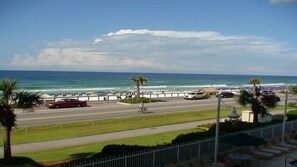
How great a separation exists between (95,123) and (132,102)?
21.4 metres

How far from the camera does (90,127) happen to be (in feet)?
100

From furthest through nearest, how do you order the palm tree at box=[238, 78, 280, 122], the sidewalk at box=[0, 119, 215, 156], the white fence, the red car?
the red car
the palm tree at box=[238, 78, 280, 122]
the sidewalk at box=[0, 119, 215, 156]
the white fence

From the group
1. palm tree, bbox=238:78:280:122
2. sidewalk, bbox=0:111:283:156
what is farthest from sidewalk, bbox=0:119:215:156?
palm tree, bbox=238:78:280:122

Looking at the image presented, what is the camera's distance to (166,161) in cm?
1555

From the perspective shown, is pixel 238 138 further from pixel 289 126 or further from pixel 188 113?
pixel 188 113

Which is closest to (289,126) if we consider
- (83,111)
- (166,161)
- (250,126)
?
(250,126)

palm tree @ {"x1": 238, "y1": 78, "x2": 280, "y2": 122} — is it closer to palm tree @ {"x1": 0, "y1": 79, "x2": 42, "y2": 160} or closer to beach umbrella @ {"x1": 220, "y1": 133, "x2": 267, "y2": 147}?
beach umbrella @ {"x1": 220, "y1": 133, "x2": 267, "y2": 147}

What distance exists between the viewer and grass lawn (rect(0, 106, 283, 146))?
86.7 feet

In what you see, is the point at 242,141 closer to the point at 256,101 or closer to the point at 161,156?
the point at 161,156

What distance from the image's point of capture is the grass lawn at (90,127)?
1041 inches

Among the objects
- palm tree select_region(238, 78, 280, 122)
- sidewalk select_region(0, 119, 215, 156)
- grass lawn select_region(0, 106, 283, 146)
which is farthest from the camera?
Answer: palm tree select_region(238, 78, 280, 122)

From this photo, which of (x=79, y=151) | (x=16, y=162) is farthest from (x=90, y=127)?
(x=16, y=162)

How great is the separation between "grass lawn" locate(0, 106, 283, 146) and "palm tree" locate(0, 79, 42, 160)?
782cm

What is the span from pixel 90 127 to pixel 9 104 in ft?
47.7
